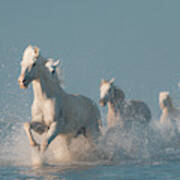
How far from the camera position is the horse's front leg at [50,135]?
862cm

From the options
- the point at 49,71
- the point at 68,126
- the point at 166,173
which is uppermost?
the point at 49,71

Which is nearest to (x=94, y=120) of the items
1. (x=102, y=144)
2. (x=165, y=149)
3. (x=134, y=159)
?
(x=102, y=144)

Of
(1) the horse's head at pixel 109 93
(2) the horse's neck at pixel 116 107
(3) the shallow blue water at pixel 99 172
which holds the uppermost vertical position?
(1) the horse's head at pixel 109 93

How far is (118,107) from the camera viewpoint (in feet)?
38.0

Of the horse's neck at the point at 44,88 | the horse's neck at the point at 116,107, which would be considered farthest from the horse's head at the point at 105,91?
the horse's neck at the point at 44,88

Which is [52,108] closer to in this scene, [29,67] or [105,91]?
[29,67]

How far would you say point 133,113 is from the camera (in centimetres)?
1175

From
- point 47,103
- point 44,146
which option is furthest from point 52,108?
point 44,146

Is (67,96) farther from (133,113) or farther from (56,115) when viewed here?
(133,113)

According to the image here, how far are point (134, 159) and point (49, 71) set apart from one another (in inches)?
93.1

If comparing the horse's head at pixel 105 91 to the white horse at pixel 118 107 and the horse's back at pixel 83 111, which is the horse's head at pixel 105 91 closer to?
the white horse at pixel 118 107

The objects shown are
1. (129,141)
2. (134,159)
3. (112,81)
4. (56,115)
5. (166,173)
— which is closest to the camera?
(166,173)

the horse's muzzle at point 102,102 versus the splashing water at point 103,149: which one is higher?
the horse's muzzle at point 102,102

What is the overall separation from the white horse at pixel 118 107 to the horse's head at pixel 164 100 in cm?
297
